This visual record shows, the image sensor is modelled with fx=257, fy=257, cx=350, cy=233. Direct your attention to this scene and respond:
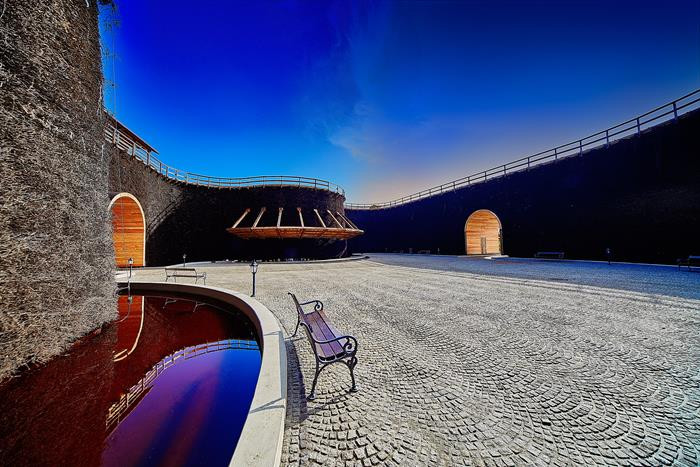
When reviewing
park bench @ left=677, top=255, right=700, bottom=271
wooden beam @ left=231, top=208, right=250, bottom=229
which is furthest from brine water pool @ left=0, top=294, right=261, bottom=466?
park bench @ left=677, top=255, right=700, bottom=271

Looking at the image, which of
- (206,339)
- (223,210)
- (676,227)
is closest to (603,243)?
(676,227)

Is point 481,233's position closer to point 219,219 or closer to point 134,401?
point 219,219

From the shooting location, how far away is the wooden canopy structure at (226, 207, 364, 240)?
17375 millimetres

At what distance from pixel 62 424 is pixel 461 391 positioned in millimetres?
4362

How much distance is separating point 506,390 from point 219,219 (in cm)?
2131

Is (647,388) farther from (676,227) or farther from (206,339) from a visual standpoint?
(676,227)

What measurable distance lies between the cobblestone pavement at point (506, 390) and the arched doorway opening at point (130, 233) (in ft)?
49.6

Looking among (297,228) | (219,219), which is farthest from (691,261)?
(219,219)

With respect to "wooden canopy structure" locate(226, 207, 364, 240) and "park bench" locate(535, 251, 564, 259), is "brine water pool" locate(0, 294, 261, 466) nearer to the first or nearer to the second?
"wooden canopy structure" locate(226, 207, 364, 240)

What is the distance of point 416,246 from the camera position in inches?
1128

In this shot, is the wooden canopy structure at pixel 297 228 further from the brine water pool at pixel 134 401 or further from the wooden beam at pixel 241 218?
the brine water pool at pixel 134 401

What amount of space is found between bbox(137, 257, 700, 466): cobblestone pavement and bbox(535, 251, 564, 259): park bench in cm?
1302

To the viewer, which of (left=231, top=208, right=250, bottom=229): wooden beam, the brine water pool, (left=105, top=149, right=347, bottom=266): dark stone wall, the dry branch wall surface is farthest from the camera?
A: (left=231, top=208, right=250, bottom=229): wooden beam

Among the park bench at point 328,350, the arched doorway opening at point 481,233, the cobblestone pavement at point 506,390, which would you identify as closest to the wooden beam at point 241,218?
the cobblestone pavement at point 506,390
